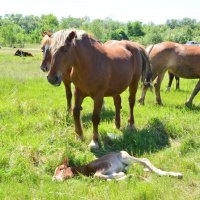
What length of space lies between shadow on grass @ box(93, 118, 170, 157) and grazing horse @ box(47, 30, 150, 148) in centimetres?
32

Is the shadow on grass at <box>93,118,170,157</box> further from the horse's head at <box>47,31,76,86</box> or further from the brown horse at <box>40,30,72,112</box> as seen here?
the brown horse at <box>40,30,72,112</box>

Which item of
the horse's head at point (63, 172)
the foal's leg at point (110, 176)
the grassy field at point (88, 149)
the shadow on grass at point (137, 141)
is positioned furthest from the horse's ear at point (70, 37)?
the foal's leg at point (110, 176)

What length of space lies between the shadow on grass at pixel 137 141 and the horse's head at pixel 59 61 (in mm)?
1519

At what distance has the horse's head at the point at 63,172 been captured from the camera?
15.5 feet

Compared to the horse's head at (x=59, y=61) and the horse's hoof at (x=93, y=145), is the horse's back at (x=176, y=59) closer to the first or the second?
the horse's hoof at (x=93, y=145)

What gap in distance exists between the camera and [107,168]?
4.95 metres

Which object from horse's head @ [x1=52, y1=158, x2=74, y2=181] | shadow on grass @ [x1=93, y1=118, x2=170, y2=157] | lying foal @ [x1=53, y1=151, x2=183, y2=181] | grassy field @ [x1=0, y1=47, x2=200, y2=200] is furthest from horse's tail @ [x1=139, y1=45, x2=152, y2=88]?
horse's head @ [x1=52, y1=158, x2=74, y2=181]

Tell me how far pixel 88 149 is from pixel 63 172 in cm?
126

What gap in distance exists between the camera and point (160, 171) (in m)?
4.99

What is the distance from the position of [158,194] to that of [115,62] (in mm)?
2956

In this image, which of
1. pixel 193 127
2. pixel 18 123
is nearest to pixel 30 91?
pixel 18 123

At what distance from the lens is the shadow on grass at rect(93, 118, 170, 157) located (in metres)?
6.18

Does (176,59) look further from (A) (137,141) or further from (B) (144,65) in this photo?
(A) (137,141)

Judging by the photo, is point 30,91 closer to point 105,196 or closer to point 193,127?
point 193,127
